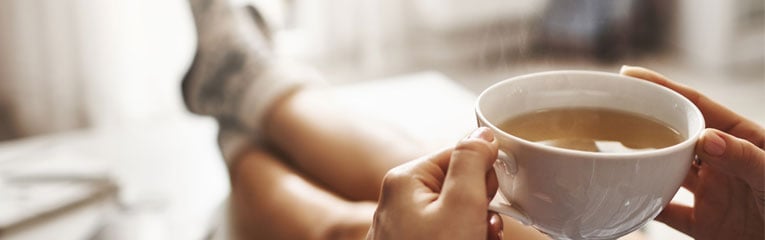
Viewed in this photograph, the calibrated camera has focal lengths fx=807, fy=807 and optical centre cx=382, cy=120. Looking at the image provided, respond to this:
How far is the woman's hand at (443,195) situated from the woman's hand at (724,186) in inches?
6.5

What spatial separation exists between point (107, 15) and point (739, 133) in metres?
1.40

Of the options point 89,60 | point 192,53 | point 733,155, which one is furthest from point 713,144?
point 89,60

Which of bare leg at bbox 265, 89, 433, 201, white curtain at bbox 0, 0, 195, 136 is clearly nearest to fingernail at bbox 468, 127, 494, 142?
bare leg at bbox 265, 89, 433, 201

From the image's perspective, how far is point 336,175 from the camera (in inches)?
36.7

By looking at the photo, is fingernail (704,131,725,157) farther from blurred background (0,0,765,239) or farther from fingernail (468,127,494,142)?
blurred background (0,0,765,239)

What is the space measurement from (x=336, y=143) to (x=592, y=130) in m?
0.45

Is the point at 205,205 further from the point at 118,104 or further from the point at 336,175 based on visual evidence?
the point at 118,104

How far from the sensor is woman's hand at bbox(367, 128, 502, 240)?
19.2 inches

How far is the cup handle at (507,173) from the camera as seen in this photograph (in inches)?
19.1

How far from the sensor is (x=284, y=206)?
882 mm

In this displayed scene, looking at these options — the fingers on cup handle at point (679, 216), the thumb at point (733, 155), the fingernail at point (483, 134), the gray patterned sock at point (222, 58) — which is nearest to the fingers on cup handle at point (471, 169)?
the fingernail at point (483, 134)

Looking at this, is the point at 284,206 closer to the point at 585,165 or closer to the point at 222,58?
the point at 222,58

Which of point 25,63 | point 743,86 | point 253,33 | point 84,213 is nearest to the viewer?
point 84,213

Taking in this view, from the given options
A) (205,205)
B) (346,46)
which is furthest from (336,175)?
(346,46)
